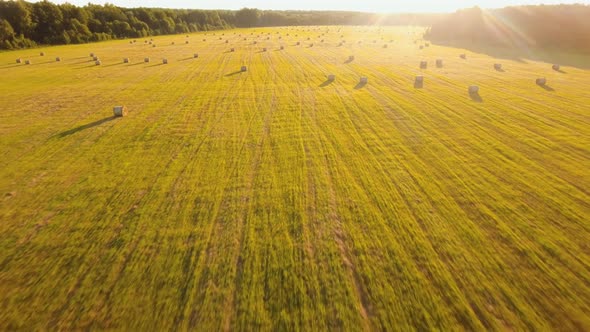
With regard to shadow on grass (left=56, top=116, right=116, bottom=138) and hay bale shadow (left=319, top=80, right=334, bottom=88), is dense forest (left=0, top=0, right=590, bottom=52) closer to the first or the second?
hay bale shadow (left=319, top=80, right=334, bottom=88)

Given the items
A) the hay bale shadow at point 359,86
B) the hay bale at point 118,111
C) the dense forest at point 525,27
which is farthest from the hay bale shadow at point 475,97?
the dense forest at point 525,27

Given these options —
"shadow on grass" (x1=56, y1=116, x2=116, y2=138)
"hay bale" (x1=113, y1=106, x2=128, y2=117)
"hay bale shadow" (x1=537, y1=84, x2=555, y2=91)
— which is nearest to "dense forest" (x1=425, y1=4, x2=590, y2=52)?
"hay bale shadow" (x1=537, y1=84, x2=555, y2=91)

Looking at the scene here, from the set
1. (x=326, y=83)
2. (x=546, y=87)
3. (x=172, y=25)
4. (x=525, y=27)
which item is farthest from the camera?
(x=172, y=25)

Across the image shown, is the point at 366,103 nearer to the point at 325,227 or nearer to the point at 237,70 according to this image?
the point at 325,227

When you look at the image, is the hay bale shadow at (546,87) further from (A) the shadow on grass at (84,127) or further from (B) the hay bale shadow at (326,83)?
(A) the shadow on grass at (84,127)

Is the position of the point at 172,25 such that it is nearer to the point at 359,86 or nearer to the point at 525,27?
the point at 359,86

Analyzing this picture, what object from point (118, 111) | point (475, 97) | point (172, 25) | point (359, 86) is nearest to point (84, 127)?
point (118, 111)

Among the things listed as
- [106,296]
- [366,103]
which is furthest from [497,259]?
[366,103]
